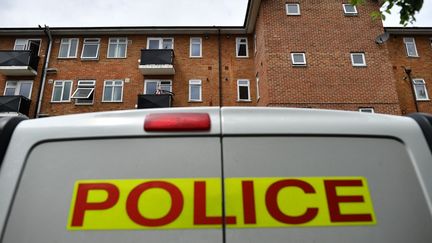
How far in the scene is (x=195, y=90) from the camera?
1762 centimetres

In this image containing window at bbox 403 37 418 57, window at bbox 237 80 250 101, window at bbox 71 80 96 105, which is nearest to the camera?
window at bbox 71 80 96 105

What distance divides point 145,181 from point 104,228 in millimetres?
237

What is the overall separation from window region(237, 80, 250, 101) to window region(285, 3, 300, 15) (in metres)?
4.69

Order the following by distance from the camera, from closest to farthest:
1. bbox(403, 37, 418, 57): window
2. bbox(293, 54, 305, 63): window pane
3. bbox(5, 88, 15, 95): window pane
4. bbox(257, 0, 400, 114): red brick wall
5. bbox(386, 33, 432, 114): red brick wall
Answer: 1. bbox(257, 0, 400, 114): red brick wall
2. bbox(293, 54, 305, 63): window pane
3. bbox(386, 33, 432, 114): red brick wall
4. bbox(5, 88, 15, 95): window pane
5. bbox(403, 37, 418, 57): window

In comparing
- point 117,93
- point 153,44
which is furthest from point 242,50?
point 117,93

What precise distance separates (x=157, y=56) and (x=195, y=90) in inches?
121

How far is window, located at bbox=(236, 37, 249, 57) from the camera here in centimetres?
1855

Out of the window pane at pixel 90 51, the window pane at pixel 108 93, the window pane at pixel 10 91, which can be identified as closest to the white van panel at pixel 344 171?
the window pane at pixel 108 93

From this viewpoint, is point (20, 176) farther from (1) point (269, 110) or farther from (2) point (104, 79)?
(2) point (104, 79)

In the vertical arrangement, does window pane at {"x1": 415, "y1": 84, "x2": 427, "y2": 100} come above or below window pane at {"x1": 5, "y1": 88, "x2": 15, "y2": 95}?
below

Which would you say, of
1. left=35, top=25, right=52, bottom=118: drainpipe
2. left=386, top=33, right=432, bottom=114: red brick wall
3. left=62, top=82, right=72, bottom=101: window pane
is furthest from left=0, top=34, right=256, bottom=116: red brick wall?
left=386, top=33, right=432, bottom=114: red brick wall

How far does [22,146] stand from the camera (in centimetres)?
128

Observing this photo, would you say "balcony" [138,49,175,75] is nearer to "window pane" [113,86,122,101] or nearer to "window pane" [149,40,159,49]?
"window pane" [149,40,159,49]

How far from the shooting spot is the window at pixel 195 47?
18.5m
